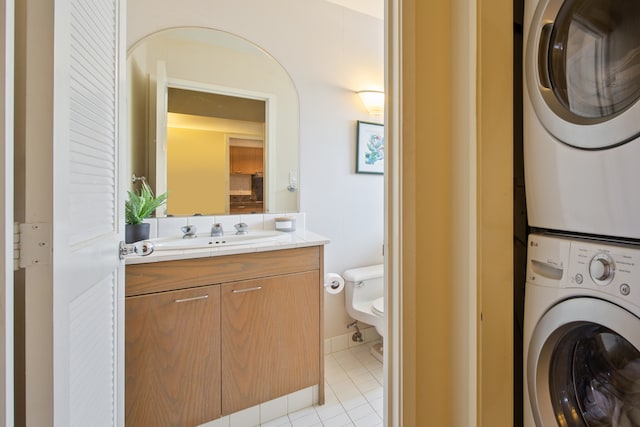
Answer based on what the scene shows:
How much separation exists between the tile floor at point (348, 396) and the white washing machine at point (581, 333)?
3.28 ft

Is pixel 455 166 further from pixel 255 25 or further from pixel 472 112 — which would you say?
pixel 255 25

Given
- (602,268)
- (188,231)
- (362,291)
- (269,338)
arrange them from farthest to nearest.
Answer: (362,291), (188,231), (269,338), (602,268)

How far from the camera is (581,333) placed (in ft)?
2.24

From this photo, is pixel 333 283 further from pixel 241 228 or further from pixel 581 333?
pixel 581 333

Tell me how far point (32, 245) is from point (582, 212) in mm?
1194

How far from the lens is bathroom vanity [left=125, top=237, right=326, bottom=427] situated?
1137 millimetres

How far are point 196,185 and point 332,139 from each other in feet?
3.29

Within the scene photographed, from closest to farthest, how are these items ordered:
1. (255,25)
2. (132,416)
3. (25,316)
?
1. (25,316)
2. (132,416)
3. (255,25)

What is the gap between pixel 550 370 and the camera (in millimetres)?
734

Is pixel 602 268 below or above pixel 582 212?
below

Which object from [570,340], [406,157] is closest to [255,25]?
[406,157]

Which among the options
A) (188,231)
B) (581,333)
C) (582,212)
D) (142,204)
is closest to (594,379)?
(581,333)

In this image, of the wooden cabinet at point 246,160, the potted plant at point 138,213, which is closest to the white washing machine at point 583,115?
the wooden cabinet at point 246,160

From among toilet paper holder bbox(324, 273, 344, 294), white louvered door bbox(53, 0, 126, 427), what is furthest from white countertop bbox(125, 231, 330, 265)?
toilet paper holder bbox(324, 273, 344, 294)
